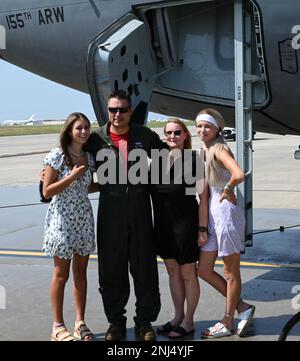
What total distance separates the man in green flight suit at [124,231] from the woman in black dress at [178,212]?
4.1 inches

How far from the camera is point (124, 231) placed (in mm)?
4625

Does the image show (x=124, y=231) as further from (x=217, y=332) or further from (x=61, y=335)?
(x=217, y=332)

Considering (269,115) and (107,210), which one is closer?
(107,210)

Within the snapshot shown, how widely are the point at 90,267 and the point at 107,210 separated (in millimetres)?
2854

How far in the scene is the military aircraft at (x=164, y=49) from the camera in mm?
5828

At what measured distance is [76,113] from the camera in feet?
15.4

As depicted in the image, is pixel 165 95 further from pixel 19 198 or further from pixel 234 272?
pixel 19 198

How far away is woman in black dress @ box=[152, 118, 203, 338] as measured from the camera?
4695 mm

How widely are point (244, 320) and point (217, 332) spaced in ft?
0.85

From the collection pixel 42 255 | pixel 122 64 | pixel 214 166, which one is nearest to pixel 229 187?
pixel 214 166

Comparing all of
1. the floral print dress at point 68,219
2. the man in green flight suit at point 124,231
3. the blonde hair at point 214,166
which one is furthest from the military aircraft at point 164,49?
the blonde hair at point 214,166

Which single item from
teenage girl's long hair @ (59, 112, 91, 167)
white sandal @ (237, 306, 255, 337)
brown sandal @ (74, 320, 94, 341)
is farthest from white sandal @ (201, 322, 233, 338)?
teenage girl's long hair @ (59, 112, 91, 167)

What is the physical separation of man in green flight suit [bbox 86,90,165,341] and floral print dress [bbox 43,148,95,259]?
12 centimetres

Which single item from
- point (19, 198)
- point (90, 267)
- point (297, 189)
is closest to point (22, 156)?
point (19, 198)
